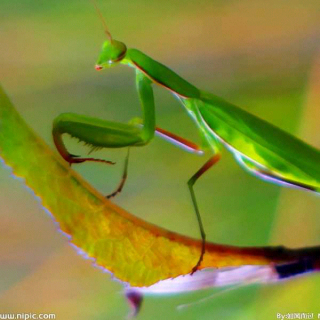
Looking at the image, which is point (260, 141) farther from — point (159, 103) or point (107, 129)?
point (107, 129)

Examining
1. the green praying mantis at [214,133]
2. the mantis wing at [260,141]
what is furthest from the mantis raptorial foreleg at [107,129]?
the mantis wing at [260,141]

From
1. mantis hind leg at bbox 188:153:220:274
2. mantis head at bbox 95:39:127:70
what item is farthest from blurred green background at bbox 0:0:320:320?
mantis head at bbox 95:39:127:70

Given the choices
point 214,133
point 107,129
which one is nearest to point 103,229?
point 107,129

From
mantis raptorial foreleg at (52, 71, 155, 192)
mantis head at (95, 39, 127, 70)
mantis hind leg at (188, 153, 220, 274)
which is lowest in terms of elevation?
mantis hind leg at (188, 153, 220, 274)

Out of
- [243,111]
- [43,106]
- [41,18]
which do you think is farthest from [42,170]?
[243,111]

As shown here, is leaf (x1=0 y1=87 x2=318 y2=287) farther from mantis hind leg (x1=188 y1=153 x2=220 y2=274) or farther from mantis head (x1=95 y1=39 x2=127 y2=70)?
mantis head (x1=95 y1=39 x2=127 y2=70)

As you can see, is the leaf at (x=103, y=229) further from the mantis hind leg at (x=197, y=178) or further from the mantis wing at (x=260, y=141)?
the mantis wing at (x=260, y=141)
